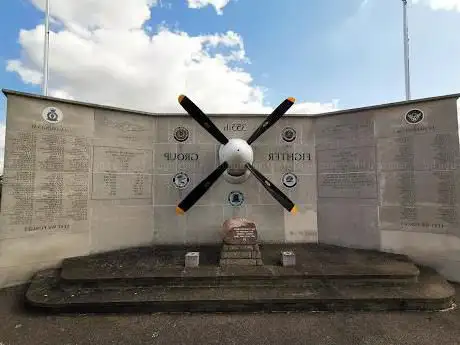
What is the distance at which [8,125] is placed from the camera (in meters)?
7.20

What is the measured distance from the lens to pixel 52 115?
787 cm

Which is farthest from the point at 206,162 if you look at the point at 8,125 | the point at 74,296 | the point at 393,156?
the point at 393,156

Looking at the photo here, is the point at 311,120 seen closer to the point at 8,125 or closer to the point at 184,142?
the point at 184,142

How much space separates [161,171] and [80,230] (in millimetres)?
3773

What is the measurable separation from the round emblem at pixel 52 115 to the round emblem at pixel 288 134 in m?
9.10

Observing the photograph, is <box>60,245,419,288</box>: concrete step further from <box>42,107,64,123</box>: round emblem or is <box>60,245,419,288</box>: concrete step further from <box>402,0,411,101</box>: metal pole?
<box>402,0,411,101</box>: metal pole

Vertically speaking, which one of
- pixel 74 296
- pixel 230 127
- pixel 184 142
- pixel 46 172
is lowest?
pixel 74 296

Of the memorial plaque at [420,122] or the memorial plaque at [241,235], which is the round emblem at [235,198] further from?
the memorial plaque at [420,122]

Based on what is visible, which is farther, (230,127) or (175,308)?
(230,127)

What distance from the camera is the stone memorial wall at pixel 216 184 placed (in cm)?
748

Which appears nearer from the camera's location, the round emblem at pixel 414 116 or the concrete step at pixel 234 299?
the concrete step at pixel 234 299

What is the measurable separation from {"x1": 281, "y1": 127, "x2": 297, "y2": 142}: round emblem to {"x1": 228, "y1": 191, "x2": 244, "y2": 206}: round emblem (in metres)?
3.36

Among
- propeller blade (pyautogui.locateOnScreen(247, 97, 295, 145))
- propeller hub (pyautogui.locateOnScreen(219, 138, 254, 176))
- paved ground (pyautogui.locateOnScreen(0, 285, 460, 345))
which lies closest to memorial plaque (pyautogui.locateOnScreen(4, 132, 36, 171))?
paved ground (pyautogui.locateOnScreen(0, 285, 460, 345))

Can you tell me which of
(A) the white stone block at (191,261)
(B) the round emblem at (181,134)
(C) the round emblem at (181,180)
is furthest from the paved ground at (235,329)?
(B) the round emblem at (181,134)
